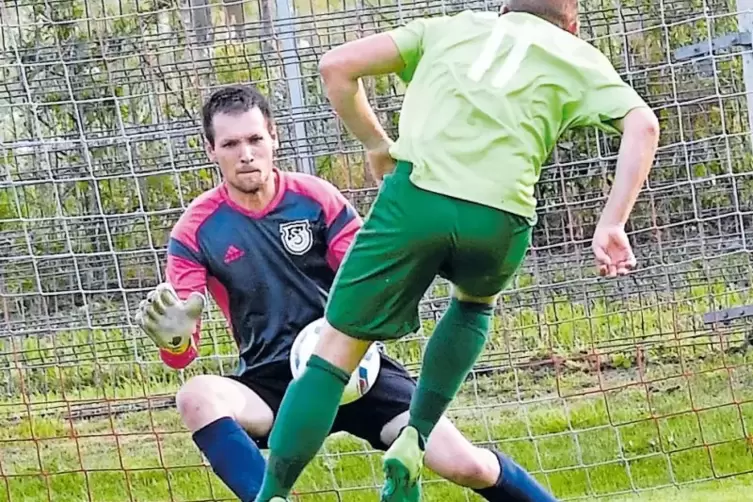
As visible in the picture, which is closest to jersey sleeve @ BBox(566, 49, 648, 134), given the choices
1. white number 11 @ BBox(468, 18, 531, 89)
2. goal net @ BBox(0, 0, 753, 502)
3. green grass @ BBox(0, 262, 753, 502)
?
white number 11 @ BBox(468, 18, 531, 89)

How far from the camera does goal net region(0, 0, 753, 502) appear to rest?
15.0 ft

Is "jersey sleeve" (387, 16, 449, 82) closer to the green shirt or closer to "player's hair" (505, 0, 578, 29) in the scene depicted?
the green shirt

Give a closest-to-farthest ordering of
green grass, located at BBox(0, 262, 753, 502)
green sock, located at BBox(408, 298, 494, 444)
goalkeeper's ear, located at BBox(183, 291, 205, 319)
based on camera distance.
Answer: green sock, located at BBox(408, 298, 494, 444) → goalkeeper's ear, located at BBox(183, 291, 205, 319) → green grass, located at BBox(0, 262, 753, 502)

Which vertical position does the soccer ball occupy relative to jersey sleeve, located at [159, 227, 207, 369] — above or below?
below

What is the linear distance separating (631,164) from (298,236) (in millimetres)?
1066

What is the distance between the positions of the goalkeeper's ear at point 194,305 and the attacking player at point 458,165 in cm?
34

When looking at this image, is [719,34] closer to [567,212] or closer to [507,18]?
[567,212]

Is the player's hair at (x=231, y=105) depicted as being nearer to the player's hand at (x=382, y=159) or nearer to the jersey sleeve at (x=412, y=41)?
Answer: the player's hand at (x=382, y=159)

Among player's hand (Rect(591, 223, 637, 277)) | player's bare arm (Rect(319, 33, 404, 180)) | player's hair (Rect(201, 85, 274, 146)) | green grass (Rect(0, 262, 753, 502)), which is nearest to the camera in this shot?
player's hand (Rect(591, 223, 637, 277))

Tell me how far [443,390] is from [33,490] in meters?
2.40

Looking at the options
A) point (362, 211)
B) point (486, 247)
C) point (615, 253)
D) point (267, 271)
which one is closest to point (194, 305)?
point (267, 271)

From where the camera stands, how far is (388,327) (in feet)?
8.48

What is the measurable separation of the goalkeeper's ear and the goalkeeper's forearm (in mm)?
909

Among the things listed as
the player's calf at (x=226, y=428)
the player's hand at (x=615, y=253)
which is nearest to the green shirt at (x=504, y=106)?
the player's hand at (x=615, y=253)
